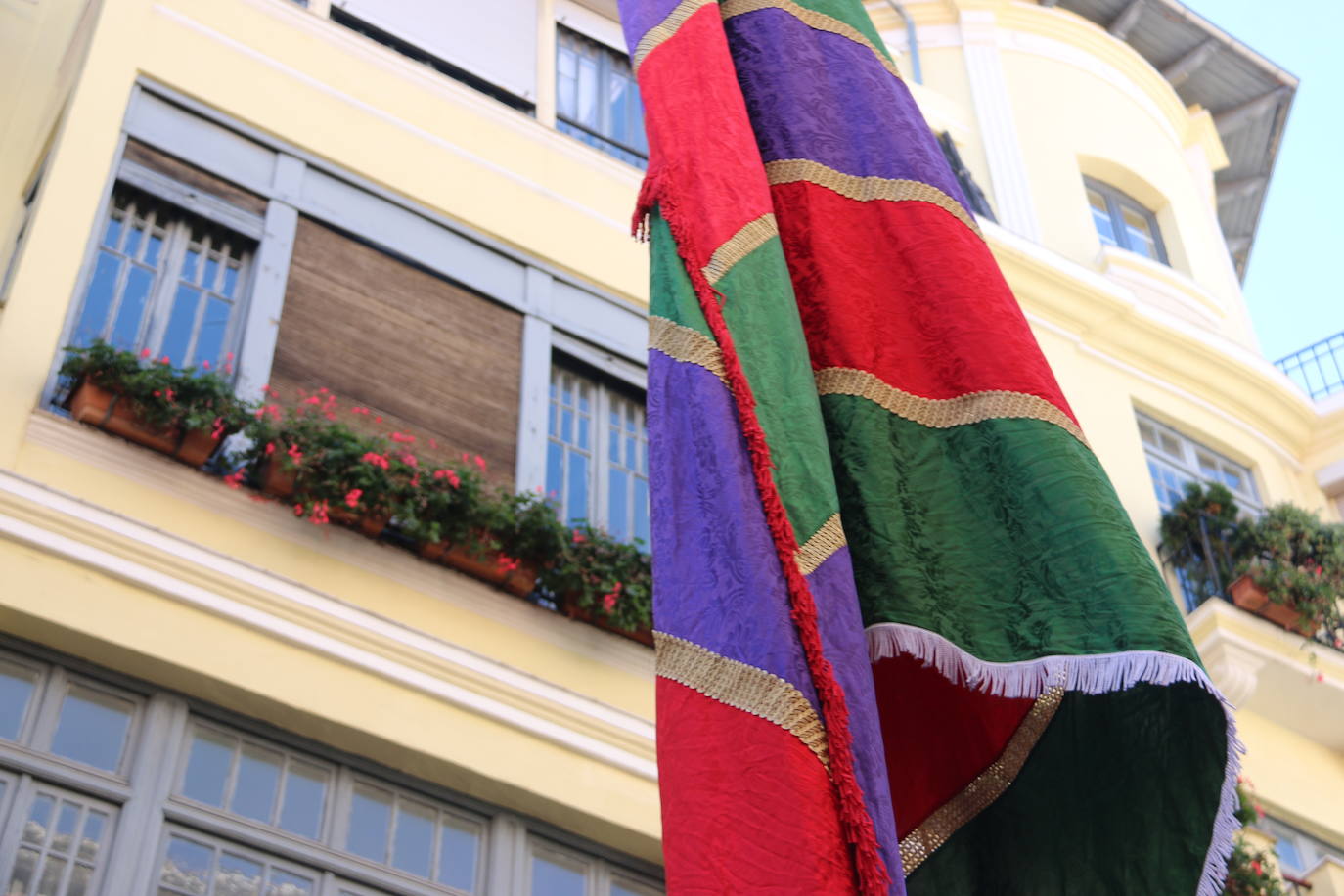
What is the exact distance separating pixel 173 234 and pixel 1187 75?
507 inches

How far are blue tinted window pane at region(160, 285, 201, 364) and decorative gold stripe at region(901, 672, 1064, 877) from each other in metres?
5.13

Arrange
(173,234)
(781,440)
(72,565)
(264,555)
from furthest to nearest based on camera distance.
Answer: (173,234), (264,555), (72,565), (781,440)

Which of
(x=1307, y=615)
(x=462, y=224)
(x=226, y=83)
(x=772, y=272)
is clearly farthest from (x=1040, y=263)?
(x=772, y=272)

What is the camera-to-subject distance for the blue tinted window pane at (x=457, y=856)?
6.80m

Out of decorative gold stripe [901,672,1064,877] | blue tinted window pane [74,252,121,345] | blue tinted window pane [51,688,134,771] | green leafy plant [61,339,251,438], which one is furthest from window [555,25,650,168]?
decorative gold stripe [901,672,1064,877]

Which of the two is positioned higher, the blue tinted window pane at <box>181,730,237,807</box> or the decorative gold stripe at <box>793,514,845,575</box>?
the blue tinted window pane at <box>181,730,237,807</box>

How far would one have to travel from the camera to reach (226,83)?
9.36 metres

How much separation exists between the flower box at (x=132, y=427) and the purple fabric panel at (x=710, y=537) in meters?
4.00

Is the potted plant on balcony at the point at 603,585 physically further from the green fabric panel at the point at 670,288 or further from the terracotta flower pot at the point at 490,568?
the green fabric panel at the point at 670,288

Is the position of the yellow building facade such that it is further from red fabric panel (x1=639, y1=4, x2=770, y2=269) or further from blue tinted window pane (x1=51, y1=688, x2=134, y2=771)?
red fabric panel (x1=639, y1=4, x2=770, y2=269)

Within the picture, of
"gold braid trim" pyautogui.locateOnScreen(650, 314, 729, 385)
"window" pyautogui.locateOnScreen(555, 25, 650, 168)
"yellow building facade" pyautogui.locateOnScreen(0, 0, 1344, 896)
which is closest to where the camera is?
"gold braid trim" pyautogui.locateOnScreen(650, 314, 729, 385)

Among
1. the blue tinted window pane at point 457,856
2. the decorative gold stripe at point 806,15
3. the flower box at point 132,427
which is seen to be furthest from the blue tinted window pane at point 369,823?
the decorative gold stripe at point 806,15

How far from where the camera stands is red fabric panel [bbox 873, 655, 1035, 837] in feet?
12.2

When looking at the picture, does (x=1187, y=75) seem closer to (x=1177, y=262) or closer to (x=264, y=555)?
(x=1177, y=262)
